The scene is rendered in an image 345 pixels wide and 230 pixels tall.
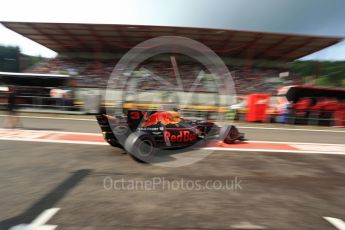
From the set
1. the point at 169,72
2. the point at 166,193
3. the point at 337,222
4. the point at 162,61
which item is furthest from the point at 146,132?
the point at 162,61

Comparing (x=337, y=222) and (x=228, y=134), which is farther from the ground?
(x=228, y=134)

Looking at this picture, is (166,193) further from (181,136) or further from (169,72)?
(169,72)

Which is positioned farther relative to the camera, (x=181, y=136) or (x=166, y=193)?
(x=181, y=136)

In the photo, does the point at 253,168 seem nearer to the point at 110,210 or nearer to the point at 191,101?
the point at 110,210

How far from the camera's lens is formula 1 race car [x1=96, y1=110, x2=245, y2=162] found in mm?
6965

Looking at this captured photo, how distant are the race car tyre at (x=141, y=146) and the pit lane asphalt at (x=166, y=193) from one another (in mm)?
236

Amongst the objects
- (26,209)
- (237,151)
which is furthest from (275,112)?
(26,209)

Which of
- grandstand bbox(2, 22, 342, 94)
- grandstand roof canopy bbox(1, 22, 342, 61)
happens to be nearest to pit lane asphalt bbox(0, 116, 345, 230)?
grandstand roof canopy bbox(1, 22, 342, 61)

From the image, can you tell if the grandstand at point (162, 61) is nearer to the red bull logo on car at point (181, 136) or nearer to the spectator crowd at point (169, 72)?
the spectator crowd at point (169, 72)

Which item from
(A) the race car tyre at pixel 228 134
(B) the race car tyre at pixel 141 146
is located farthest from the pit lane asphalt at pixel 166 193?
(A) the race car tyre at pixel 228 134

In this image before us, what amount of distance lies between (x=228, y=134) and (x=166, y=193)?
15.1 ft

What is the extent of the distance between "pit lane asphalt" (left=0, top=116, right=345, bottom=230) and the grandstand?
19.3 meters

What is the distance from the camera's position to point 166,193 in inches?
207

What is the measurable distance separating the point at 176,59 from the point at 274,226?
28201 mm
